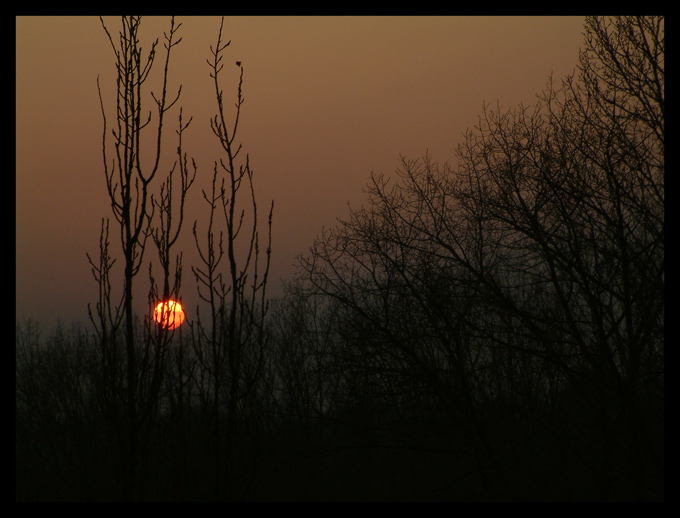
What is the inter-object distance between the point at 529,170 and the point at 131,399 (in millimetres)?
10220

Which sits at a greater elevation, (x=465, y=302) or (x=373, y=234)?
(x=373, y=234)

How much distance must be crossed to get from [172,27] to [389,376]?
1068cm

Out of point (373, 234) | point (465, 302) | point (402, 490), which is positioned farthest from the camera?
point (402, 490)

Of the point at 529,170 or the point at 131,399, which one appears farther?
the point at 529,170

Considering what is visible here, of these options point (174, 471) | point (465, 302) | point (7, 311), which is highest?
point (465, 302)

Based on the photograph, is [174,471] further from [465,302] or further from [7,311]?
[465,302]

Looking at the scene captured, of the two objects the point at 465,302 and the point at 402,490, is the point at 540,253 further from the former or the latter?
the point at 402,490

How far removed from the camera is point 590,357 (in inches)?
442

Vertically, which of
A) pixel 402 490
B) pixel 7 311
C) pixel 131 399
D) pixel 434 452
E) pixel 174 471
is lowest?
pixel 402 490

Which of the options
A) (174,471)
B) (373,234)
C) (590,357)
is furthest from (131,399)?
(373,234)

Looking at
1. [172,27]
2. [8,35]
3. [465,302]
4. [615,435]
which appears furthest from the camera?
[465,302]

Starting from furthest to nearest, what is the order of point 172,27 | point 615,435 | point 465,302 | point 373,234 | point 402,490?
point 402,490, point 373,234, point 465,302, point 615,435, point 172,27

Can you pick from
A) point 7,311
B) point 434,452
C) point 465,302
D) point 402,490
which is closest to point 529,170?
point 465,302

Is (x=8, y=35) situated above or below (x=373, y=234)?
below
